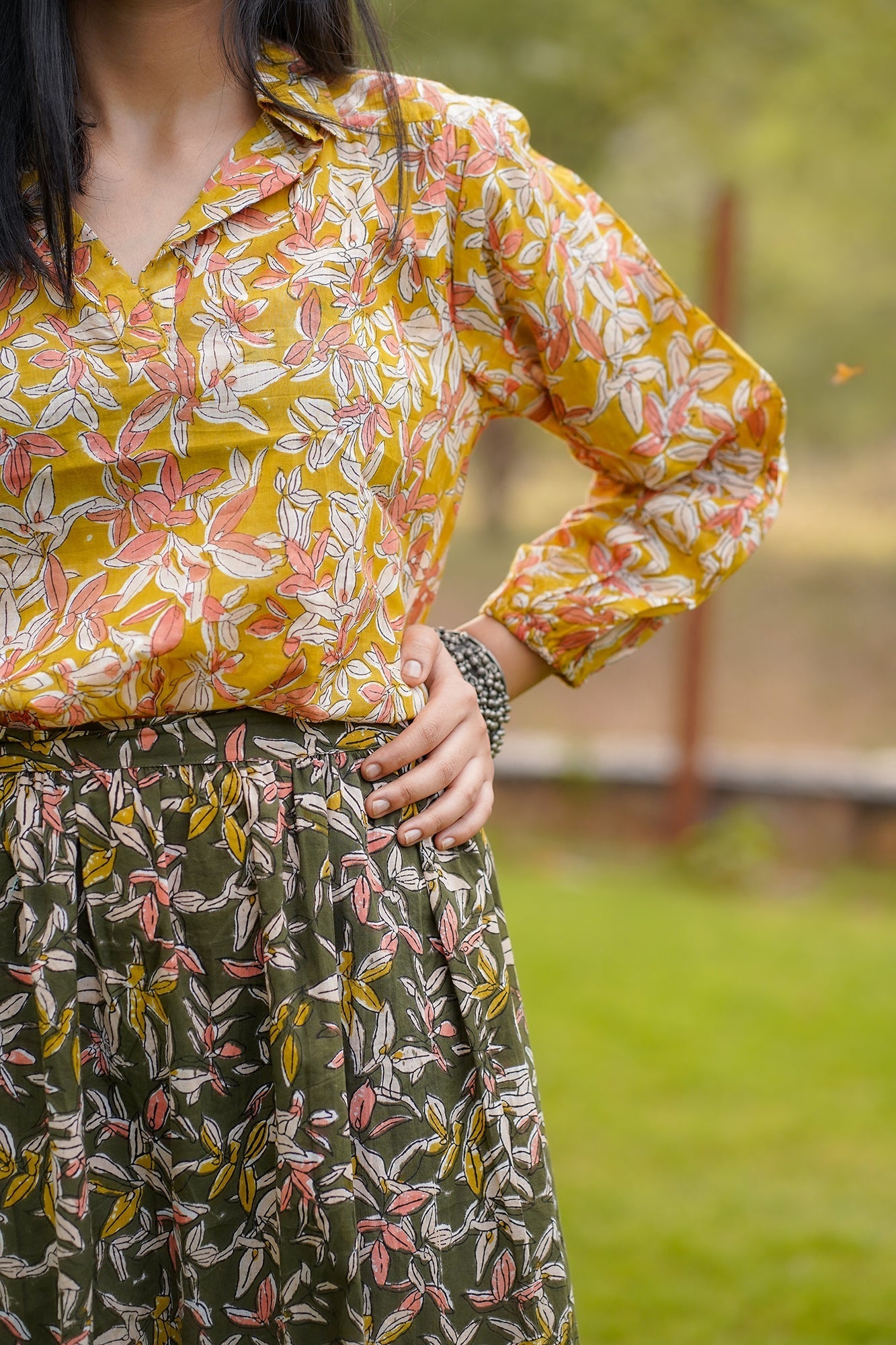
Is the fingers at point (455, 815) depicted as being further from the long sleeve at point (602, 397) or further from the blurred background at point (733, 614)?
the blurred background at point (733, 614)

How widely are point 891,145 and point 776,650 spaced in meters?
1.53

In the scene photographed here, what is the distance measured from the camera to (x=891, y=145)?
3.93 meters

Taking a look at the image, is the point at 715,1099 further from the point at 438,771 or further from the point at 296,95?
the point at 296,95

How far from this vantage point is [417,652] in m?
1.08

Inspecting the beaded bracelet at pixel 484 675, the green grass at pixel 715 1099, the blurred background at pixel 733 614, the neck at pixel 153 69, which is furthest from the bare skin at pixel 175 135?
the blurred background at pixel 733 614

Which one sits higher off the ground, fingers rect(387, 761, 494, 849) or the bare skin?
the bare skin

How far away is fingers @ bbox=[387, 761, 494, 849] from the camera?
100 centimetres

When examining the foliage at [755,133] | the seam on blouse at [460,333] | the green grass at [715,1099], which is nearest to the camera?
the seam on blouse at [460,333]

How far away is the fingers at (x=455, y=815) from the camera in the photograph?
1.00m

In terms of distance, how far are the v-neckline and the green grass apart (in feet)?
5.52

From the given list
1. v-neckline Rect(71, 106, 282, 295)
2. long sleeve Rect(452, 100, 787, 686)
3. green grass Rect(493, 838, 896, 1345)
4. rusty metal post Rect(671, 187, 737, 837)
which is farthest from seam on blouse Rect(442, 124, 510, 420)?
rusty metal post Rect(671, 187, 737, 837)

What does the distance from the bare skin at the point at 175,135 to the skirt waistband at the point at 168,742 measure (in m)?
0.06

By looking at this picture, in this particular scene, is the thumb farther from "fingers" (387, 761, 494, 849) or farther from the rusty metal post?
the rusty metal post

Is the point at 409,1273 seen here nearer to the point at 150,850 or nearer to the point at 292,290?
the point at 150,850
